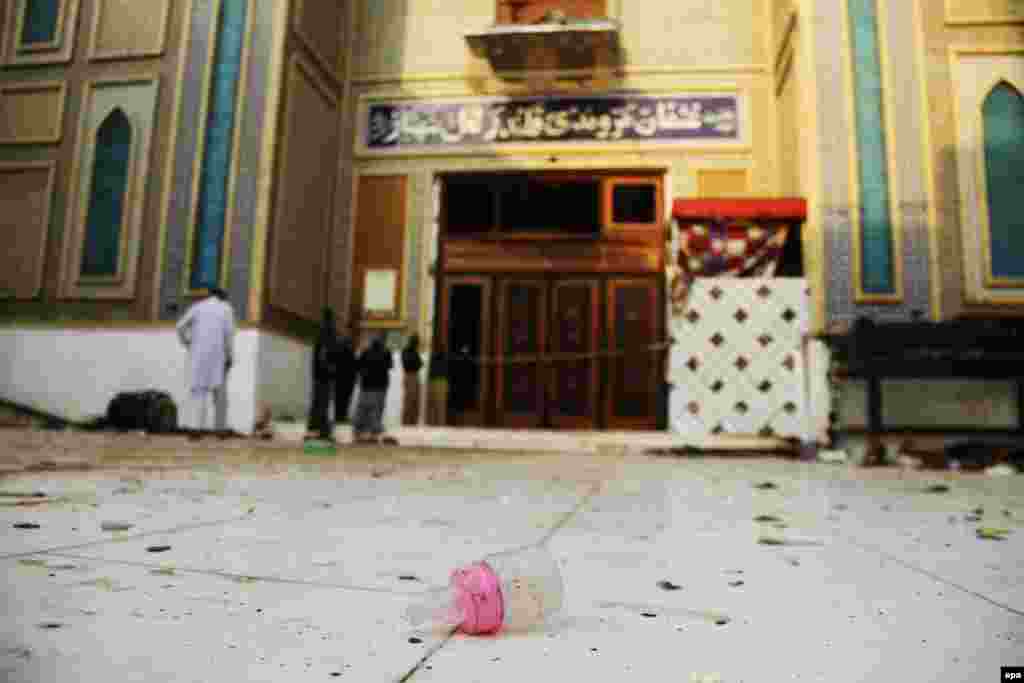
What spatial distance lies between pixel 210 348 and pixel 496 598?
252 inches

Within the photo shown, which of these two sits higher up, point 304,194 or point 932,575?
point 304,194

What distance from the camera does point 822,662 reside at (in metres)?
0.66

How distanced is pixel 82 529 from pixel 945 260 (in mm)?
7463

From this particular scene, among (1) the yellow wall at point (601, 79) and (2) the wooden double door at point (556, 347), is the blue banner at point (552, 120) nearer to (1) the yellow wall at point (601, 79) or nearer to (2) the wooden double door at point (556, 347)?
(1) the yellow wall at point (601, 79)

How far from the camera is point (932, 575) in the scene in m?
1.08

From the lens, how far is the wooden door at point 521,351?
27.4ft

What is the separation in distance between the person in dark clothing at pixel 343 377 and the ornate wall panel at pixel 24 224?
360 centimetres

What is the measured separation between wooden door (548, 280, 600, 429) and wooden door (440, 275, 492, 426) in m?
0.84

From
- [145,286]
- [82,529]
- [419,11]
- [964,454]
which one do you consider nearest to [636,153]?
[419,11]

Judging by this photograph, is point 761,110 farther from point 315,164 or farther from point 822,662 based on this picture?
point 822,662

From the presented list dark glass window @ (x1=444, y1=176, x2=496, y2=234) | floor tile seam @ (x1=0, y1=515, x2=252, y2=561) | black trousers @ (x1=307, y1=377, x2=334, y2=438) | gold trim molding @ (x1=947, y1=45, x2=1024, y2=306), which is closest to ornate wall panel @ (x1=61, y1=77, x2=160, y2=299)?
black trousers @ (x1=307, y1=377, x2=334, y2=438)

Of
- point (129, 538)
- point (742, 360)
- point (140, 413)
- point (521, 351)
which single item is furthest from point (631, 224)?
point (129, 538)

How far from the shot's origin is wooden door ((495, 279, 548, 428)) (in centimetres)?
835

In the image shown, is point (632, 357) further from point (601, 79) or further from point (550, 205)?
point (601, 79)
